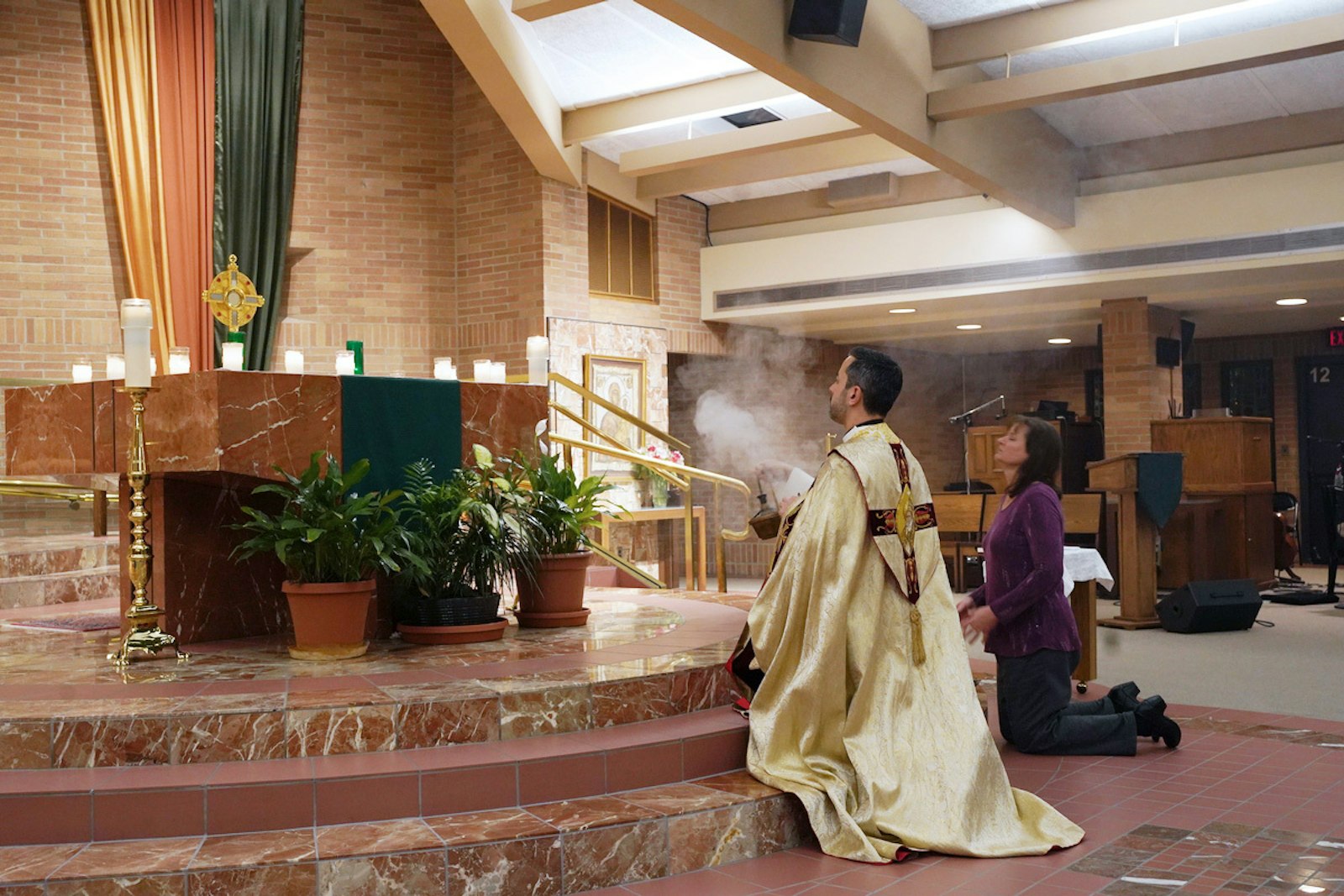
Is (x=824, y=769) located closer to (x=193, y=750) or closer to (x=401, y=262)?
(x=193, y=750)

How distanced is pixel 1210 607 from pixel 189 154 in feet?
28.6

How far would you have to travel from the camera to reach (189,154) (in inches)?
406

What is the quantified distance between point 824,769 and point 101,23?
29.3 feet

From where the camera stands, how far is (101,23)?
1005 centimetres

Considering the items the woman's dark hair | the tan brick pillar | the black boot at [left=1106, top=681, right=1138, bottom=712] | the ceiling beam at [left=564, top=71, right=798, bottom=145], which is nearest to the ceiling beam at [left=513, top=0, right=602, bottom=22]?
the ceiling beam at [left=564, top=71, right=798, bottom=145]

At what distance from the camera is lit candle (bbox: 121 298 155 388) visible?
4715mm

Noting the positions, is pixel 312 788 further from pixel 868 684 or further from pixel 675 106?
pixel 675 106

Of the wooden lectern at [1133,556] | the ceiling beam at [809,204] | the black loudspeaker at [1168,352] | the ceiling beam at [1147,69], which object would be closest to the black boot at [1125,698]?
the wooden lectern at [1133,556]

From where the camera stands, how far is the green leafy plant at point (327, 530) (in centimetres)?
473

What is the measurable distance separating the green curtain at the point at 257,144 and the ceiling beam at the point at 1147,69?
546 centimetres

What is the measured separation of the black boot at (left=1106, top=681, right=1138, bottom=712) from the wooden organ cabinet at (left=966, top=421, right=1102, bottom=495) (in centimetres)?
657

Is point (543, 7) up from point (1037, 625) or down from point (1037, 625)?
up

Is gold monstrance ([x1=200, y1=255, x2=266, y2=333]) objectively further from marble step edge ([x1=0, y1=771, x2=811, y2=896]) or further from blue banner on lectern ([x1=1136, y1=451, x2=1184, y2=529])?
blue banner on lectern ([x1=1136, y1=451, x2=1184, y2=529])

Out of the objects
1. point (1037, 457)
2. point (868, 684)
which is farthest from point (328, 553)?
point (1037, 457)
